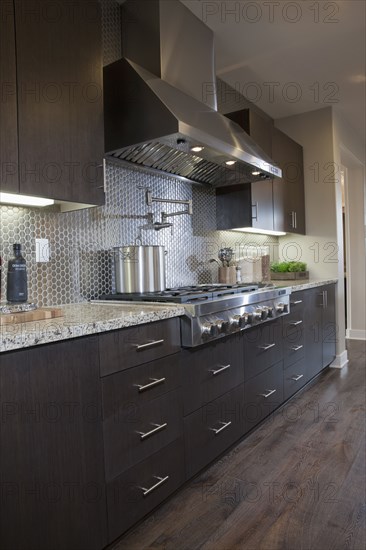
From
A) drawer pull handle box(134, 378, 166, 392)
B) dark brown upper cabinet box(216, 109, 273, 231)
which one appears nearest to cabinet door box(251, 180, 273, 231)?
dark brown upper cabinet box(216, 109, 273, 231)

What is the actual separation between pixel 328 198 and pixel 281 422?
250 cm

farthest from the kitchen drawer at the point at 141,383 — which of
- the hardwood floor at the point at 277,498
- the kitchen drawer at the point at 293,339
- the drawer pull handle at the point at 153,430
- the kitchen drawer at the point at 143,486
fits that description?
the kitchen drawer at the point at 293,339

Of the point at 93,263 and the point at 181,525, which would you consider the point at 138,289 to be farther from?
the point at 181,525

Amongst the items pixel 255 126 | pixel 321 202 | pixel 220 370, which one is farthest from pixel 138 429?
pixel 321 202

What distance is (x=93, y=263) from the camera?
2.17 meters

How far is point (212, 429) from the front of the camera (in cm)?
196

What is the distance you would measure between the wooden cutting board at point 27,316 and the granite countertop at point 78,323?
36mm

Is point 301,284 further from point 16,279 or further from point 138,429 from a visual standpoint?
point 16,279

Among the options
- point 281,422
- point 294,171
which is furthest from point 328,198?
point 281,422

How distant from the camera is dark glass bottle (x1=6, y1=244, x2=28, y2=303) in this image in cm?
164

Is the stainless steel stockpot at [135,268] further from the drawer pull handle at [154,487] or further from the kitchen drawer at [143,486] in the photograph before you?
the drawer pull handle at [154,487]

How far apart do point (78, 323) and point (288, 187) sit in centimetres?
315

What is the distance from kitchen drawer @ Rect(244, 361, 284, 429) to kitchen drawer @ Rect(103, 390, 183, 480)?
712 mm

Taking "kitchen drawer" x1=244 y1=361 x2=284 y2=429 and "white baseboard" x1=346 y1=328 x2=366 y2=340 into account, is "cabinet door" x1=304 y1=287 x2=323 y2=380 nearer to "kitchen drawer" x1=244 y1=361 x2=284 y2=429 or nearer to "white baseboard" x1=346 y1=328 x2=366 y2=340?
"kitchen drawer" x1=244 y1=361 x2=284 y2=429
